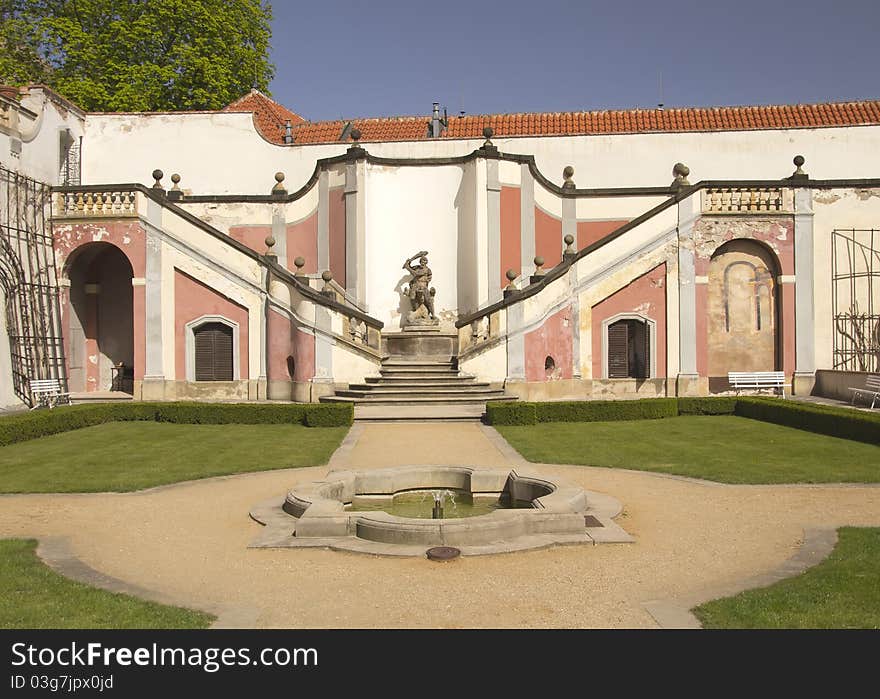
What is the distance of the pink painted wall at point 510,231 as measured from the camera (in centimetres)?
2656

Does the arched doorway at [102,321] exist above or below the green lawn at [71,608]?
above

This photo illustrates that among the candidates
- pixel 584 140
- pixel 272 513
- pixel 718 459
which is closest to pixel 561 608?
pixel 272 513

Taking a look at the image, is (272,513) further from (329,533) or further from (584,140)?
(584,140)

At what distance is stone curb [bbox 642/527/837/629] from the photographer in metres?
5.91

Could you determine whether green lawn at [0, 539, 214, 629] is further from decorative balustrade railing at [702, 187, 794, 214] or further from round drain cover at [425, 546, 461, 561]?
decorative balustrade railing at [702, 187, 794, 214]

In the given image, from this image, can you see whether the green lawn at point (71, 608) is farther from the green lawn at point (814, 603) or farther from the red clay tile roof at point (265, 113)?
the red clay tile roof at point (265, 113)

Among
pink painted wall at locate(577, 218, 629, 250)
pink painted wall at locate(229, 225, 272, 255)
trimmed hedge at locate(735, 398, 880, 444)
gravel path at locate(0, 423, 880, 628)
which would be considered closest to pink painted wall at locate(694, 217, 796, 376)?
pink painted wall at locate(577, 218, 629, 250)

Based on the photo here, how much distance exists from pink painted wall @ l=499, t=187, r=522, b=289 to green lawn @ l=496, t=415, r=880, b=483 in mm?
9081

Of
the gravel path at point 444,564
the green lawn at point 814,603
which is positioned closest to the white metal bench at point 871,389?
the gravel path at point 444,564

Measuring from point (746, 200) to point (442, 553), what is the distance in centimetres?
2027

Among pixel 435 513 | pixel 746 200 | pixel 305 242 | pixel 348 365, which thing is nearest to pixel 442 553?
pixel 435 513

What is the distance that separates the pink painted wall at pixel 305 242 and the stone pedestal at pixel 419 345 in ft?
15.7


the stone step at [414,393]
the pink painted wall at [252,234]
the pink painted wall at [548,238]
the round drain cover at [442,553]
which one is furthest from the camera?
the pink painted wall at [252,234]

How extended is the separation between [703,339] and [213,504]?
58.2 feet
